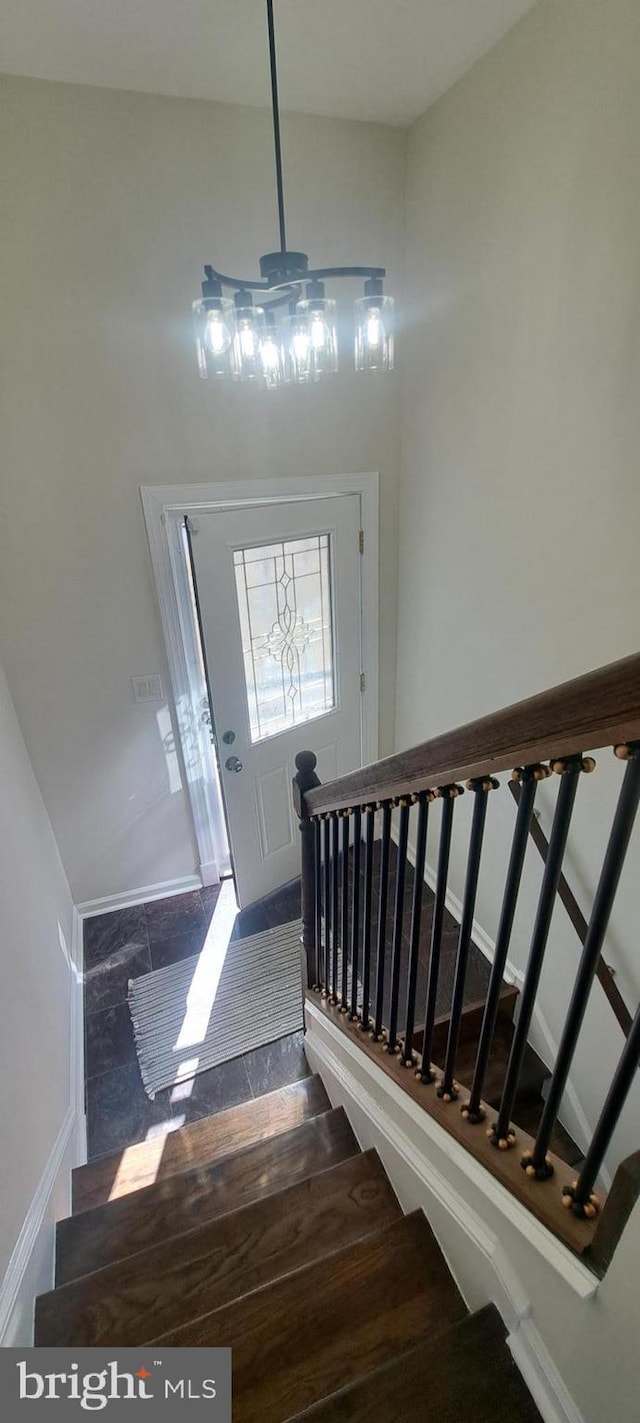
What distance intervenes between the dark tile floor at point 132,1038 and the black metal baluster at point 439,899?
4.10ft

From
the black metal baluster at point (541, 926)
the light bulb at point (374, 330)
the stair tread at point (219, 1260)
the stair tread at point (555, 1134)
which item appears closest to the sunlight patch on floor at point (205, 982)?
the stair tread at point (219, 1260)

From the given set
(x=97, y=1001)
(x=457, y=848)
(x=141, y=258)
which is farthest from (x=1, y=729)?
(x=457, y=848)

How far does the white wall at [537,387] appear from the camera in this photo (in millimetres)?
1444

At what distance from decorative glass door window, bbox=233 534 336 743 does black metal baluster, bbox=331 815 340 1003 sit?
1140 mm

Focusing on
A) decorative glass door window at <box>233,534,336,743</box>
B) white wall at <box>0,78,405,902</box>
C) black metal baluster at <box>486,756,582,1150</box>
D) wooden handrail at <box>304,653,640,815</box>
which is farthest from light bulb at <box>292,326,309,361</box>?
black metal baluster at <box>486,756,582,1150</box>

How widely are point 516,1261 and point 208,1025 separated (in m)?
1.72

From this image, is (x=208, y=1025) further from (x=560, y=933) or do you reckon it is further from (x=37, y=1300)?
(x=560, y=933)

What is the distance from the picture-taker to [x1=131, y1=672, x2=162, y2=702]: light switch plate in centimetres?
257

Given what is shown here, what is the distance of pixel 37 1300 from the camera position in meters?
1.35

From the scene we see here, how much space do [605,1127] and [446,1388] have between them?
65 cm

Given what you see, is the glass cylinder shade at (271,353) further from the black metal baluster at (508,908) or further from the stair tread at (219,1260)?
the stair tread at (219,1260)

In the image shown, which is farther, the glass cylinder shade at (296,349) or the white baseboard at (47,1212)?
the glass cylinder shade at (296,349)

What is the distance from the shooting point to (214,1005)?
2.51 metres

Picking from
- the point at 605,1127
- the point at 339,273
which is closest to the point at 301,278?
the point at 339,273
